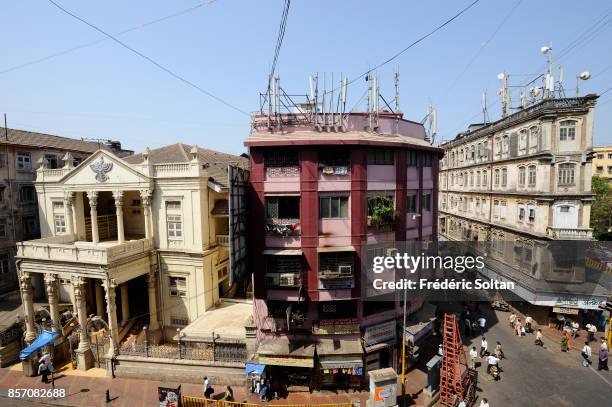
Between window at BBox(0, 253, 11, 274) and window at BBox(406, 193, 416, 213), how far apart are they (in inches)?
1475

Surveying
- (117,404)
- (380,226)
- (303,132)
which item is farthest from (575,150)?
(117,404)

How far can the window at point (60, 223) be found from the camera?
92.0 ft

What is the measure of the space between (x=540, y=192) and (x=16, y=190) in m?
49.1

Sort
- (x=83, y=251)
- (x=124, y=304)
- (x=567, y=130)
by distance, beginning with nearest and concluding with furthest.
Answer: (x=83, y=251)
(x=124, y=304)
(x=567, y=130)

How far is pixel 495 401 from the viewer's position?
19.0 m

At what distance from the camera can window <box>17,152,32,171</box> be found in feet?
104

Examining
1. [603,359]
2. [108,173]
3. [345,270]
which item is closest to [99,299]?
[108,173]

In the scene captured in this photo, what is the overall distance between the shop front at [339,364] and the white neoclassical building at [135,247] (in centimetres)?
1058

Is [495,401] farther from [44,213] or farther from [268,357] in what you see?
[44,213]

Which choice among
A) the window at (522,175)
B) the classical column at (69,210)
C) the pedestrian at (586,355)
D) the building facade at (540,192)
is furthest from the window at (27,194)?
the pedestrian at (586,355)

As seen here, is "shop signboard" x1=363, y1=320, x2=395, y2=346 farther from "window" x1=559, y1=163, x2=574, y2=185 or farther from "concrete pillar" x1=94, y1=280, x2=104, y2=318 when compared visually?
"concrete pillar" x1=94, y1=280, x2=104, y2=318

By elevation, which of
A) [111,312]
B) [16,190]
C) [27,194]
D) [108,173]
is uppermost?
[108,173]

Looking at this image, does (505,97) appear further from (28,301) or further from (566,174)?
(28,301)

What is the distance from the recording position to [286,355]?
19031 millimetres
